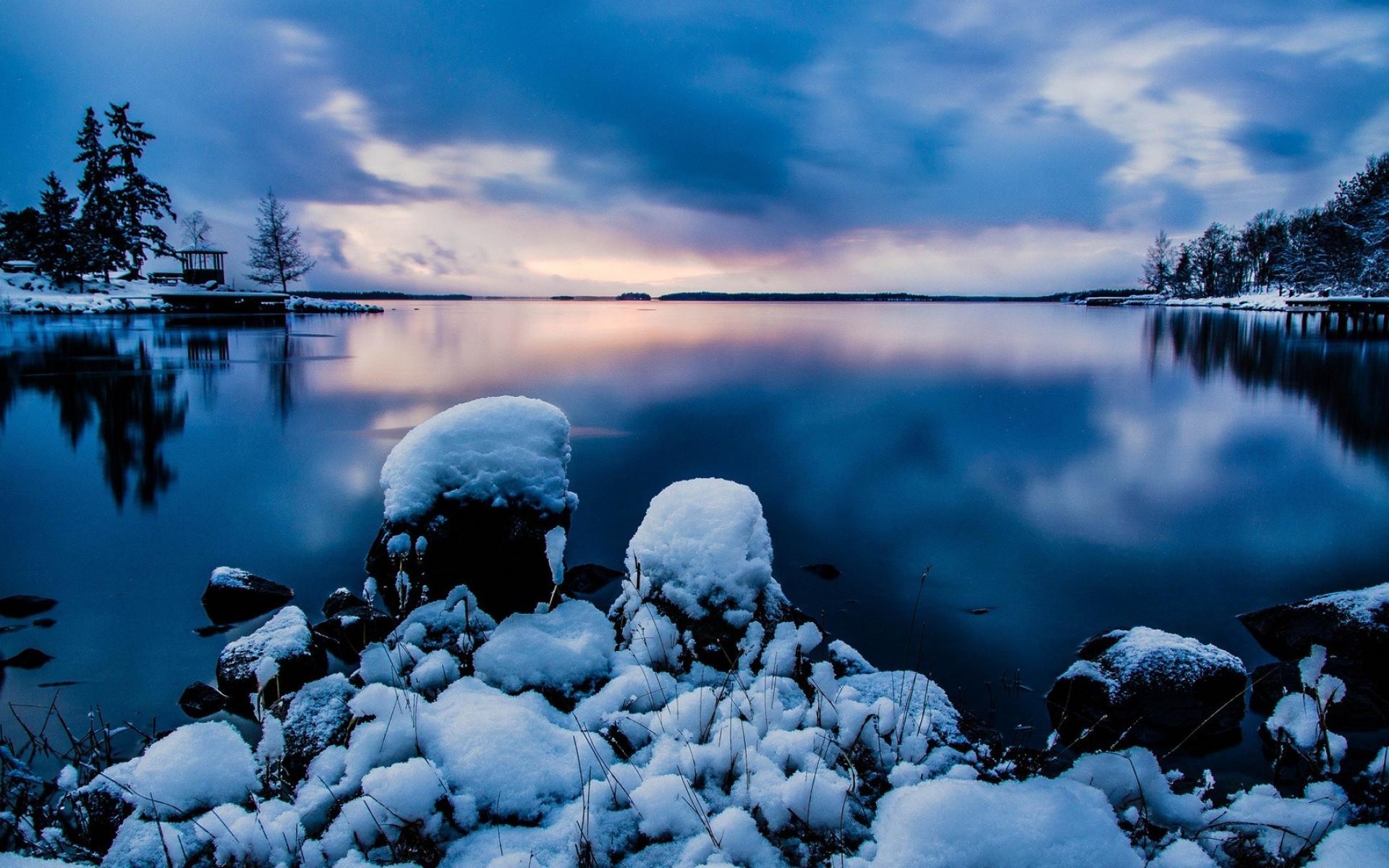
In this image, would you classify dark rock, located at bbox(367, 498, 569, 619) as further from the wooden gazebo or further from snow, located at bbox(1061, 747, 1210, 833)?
the wooden gazebo

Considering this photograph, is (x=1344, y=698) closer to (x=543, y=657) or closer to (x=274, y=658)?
(x=543, y=657)

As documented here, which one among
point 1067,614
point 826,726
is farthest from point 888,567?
point 826,726

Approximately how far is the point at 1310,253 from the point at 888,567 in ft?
314

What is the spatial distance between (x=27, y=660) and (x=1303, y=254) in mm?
105855

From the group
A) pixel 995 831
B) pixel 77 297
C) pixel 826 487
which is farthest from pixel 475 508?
pixel 77 297

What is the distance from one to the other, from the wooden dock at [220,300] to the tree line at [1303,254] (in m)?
95.4

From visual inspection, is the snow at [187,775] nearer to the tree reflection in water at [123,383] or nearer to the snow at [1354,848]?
the snow at [1354,848]

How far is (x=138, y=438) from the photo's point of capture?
14031 mm

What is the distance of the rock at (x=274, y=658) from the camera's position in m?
4.68

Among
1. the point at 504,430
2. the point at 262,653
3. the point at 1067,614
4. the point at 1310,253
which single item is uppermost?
the point at 1310,253

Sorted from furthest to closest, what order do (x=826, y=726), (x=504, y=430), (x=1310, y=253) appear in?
(x=1310, y=253) → (x=504, y=430) → (x=826, y=726)

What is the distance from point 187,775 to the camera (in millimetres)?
3129

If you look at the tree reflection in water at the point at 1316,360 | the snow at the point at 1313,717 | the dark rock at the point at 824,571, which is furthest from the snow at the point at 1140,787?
the tree reflection in water at the point at 1316,360

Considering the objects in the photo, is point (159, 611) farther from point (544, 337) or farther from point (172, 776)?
point (544, 337)
